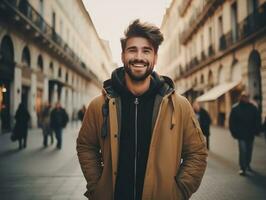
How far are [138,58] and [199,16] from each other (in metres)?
30.7

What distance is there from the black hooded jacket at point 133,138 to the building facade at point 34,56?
14967mm

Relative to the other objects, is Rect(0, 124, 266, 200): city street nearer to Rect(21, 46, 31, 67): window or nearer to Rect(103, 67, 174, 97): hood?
Rect(103, 67, 174, 97): hood

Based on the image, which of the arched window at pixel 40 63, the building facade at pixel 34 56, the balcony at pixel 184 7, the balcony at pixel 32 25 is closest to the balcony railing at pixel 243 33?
the building facade at pixel 34 56

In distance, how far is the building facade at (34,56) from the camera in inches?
733

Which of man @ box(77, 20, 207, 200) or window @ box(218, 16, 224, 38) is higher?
window @ box(218, 16, 224, 38)

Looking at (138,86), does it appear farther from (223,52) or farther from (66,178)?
(223,52)

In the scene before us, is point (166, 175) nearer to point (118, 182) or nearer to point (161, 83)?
point (118, 182)

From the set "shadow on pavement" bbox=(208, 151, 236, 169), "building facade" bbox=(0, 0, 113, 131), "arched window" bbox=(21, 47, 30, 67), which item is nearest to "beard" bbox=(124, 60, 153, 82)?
"shadow on pavement" bbox=(208, 151, 236, 169)

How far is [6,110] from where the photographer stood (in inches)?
750

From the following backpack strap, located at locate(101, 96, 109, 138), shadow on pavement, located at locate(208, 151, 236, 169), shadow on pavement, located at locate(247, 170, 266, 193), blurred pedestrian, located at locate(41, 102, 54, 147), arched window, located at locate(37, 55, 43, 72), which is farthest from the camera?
arched window, located at locate(37, 55, 43, 72)

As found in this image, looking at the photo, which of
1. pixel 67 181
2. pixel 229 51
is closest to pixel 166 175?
pixel 67 181

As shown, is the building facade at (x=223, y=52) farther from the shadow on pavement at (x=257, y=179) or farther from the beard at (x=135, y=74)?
the beard at (x=135, y=74)

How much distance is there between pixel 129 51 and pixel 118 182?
92 cm

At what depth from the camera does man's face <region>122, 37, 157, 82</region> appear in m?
2.49
